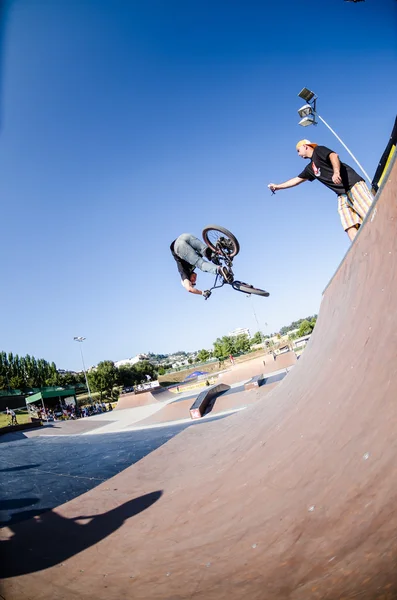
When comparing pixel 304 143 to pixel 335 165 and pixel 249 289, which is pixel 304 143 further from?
pixel 249 289

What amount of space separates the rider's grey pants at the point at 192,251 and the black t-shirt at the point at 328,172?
216 cm

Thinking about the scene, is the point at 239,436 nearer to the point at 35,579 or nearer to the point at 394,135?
the point at 35,579

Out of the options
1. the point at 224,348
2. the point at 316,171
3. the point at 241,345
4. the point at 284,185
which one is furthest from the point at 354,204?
the point at 241,345

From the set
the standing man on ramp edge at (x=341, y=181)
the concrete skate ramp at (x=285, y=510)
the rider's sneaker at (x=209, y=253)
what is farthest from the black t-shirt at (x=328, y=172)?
the rider's sneaker at (x=209, y=253)

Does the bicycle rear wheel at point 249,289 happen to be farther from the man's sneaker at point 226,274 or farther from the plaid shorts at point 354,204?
the plaid shorts at point 354,204

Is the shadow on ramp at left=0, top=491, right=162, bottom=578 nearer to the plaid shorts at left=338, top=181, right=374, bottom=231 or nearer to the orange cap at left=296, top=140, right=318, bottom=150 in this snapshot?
the plaid shorts at left=338, top=181, right=374, bottom=231

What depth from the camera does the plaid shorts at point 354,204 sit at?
3.89m

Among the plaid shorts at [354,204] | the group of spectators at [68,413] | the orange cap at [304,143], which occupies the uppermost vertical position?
the orange cap at [304,143]

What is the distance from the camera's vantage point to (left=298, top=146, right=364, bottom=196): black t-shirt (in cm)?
403

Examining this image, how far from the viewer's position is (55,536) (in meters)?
2.57

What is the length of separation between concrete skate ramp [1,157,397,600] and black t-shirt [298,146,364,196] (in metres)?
1.24

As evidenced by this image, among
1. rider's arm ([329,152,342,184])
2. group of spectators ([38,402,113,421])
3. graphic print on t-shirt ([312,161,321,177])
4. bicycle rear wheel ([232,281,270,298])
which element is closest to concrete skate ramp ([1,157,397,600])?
rider's arm ([329,152,342,184])

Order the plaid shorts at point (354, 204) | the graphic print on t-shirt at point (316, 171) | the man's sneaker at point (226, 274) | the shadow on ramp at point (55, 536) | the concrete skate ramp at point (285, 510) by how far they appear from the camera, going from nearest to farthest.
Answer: the concrete skate ramp at point (285, 510) → the shadow on ramp at point (55, 536) → the plaid shorts at point (354, 204) → the graphic print on t-shirt at point (316, 171) → the man's sneaker at point (226, 274)

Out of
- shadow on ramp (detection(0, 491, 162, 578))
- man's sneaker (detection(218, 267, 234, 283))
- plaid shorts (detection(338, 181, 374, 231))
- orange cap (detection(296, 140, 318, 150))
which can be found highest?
orange cap (detection(296, 140, 318, 150))
